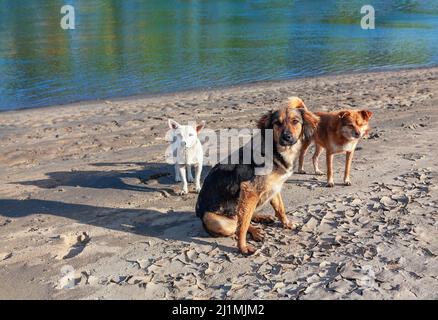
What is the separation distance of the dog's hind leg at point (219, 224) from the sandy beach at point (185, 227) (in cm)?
16

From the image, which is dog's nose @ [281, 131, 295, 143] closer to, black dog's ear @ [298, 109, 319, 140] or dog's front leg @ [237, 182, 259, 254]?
black dog's ear @ [298, 109, 319, 140]

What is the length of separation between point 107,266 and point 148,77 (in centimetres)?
1670

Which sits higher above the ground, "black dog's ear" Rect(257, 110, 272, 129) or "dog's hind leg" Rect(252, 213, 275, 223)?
"black dog's ear" Rect(257, 110, 272, 129)

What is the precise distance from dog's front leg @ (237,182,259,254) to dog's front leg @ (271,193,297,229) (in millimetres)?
580

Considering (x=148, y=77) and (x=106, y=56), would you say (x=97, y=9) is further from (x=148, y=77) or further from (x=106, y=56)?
(x=148, y=77)

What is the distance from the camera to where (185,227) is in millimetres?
6793

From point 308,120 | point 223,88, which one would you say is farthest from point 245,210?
point 223,88

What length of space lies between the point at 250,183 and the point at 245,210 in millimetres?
342

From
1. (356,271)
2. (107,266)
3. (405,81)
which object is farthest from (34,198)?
(405,81)

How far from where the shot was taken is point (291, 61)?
23734mm

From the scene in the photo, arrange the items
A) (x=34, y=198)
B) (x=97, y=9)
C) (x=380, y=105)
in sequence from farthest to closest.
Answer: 1. (x=97, y=9)
2. (x=380, y=105)
3. (x=34, y=198)

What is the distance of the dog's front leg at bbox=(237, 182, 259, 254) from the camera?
594cm

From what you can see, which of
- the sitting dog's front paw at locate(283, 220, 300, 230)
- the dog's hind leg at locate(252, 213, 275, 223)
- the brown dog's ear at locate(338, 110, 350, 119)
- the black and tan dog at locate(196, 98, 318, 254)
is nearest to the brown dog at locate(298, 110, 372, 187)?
the brown dog's ear at locate(338, 110, 350, 119)

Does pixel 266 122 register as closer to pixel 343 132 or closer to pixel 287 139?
pixel 287 139
